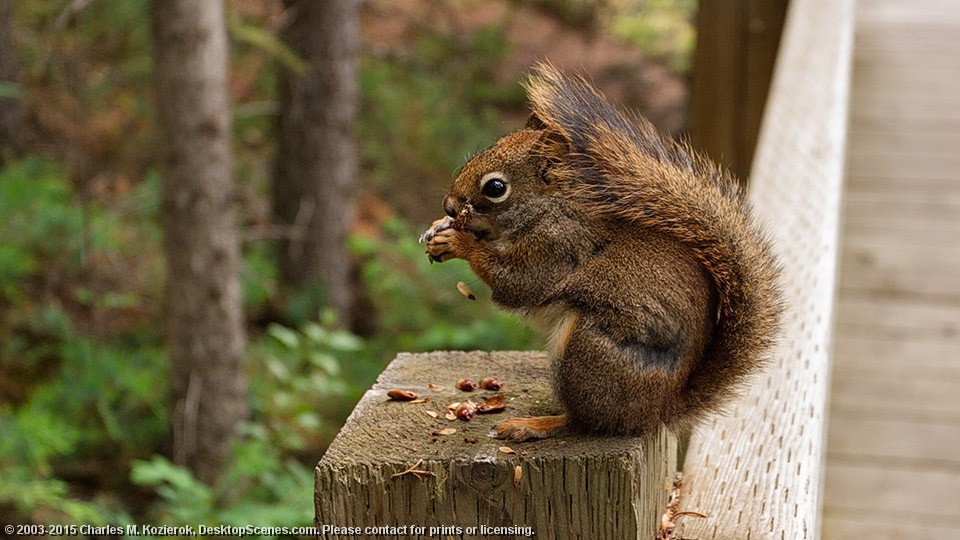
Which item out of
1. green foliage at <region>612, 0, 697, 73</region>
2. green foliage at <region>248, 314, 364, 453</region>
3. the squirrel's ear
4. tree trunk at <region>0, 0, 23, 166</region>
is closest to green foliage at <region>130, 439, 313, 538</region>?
green foliage at <region>248, 314, 364, 453</region>

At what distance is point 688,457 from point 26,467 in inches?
142

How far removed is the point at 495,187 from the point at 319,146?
18.0 feet

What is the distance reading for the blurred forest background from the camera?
4656mm

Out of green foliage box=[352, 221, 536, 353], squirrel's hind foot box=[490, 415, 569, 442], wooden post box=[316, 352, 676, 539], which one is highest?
squirrel's hind foot box=[490, 415, 569, 442]

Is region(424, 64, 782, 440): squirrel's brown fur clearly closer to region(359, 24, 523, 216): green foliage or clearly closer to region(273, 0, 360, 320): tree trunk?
region(273, 0, 360, 320): tree trunk

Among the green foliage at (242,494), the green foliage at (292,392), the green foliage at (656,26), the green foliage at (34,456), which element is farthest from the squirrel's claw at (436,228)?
the green foliage at (656,26)

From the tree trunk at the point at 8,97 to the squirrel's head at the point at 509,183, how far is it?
215 inches

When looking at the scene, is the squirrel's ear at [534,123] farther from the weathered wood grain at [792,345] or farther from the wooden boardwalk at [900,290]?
the wooden boardwalk at [900,290]

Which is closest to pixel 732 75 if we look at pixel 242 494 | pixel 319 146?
pixel 242 494

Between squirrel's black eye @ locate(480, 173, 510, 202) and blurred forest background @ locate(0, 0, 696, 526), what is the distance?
1.17 m

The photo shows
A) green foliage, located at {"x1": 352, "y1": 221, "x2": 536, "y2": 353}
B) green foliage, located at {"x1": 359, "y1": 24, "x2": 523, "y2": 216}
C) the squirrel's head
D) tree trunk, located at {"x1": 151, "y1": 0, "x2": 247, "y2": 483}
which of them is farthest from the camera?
green foliage, located at {"x1": 359, "y1": 24, "x2": 523, "y2": 216}

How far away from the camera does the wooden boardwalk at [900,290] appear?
339 centimetres

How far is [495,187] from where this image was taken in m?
1.72

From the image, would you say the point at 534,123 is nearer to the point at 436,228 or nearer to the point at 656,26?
the point at 436,228
